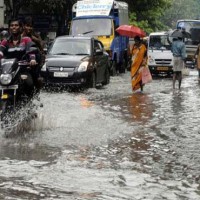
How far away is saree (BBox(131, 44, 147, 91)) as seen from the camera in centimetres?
1658

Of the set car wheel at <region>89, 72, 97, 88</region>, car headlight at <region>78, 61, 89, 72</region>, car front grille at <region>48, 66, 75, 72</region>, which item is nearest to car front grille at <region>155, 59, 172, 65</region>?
car wheel at <region>89, 72, 97, 88</region>

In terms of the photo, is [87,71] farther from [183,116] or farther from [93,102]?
[183,116]

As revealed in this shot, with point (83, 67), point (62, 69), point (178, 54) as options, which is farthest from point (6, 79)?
point (178, 54)

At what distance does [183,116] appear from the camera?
1149 centimetres

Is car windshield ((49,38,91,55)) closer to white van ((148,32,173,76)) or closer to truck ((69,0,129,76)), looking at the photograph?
truck ((69,0,129,76))

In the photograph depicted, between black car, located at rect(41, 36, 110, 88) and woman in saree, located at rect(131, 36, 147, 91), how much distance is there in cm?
132

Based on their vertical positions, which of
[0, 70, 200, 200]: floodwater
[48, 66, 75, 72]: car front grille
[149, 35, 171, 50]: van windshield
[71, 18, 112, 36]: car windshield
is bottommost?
[0, 70, 200, 200]: floodwater

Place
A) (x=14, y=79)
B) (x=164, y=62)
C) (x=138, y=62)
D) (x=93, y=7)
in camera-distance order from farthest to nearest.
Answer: (x=164, y=62) < (x=93, y=7) < (x=138, y=62) < (x=14, y=79)

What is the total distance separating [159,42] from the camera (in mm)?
26906

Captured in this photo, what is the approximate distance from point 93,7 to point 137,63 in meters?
9.51

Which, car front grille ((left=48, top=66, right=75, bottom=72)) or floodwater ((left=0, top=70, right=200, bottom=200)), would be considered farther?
car front grille ((left=48, top=66, right=75, bottom=72))

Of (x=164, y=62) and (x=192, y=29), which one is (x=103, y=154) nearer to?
(x=164, y=62)

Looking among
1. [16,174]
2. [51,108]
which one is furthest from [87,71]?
[16,174]

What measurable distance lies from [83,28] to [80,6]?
2133 millimetres
